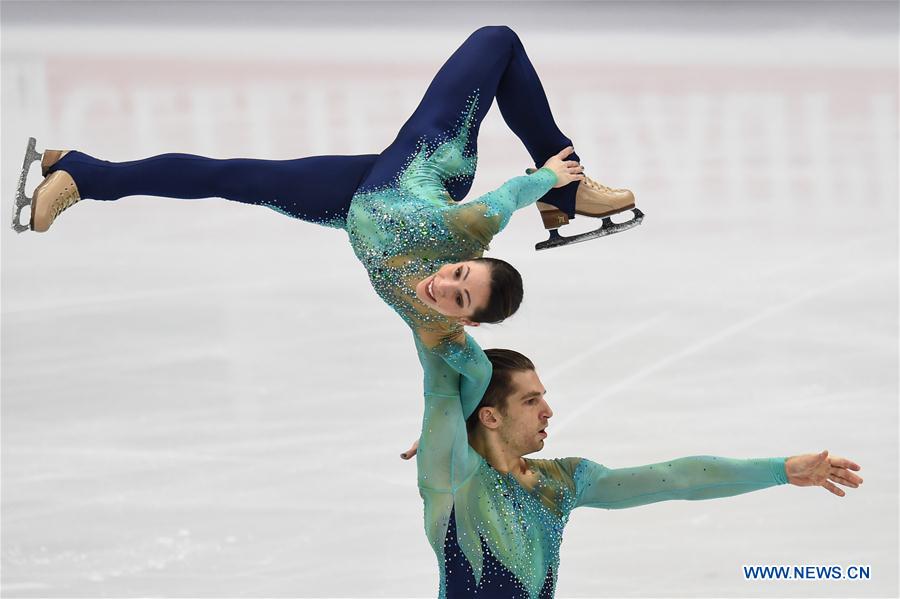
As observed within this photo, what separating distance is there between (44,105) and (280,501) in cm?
362

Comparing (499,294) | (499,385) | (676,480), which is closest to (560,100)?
(499,385)

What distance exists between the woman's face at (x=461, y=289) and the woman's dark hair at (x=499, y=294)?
0.04 ft

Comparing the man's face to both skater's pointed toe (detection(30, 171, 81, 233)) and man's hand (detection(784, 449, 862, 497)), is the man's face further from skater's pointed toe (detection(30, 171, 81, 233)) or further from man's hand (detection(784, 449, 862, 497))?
skater's pointed toe (detection(30, 171, 81, 233))

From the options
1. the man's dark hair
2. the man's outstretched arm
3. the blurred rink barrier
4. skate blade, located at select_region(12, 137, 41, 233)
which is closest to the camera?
the man's outstretched arm

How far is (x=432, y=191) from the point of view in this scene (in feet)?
13.1

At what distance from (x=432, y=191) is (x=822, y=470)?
132cm

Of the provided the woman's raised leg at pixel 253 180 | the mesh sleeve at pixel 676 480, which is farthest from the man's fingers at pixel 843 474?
the woman's raised leg at pixel 253 180

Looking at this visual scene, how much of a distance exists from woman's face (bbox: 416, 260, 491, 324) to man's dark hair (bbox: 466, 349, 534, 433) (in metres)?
0.48

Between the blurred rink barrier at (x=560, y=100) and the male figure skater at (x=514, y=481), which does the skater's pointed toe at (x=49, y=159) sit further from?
the blurred rink barrier at (x=560, y=100)

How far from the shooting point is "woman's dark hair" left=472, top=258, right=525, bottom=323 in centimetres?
364

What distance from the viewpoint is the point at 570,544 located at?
5156mm

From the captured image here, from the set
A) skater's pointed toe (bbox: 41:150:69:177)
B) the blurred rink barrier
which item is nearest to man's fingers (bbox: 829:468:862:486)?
skater's pointed toe (bbox: 41:150:69:177)

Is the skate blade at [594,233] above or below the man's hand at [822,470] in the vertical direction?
above

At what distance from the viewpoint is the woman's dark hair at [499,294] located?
3.64 metres
